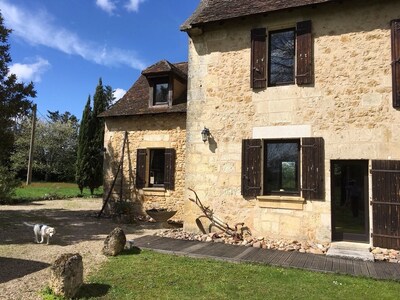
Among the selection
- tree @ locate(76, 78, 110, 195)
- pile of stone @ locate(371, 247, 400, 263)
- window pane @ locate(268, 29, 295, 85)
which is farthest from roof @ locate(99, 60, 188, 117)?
tree @ locate(76, 78, 110, 195)

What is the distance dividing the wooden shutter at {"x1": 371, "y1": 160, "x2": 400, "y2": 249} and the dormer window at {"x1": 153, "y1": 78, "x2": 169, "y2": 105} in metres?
7.80

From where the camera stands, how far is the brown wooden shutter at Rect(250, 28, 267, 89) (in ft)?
28.2

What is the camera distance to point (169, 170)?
11680 mm

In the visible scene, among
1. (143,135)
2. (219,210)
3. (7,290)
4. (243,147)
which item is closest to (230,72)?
(243,147)

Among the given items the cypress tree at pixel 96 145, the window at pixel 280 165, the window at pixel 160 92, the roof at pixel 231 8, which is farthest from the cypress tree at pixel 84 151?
the window at pixel 280 165

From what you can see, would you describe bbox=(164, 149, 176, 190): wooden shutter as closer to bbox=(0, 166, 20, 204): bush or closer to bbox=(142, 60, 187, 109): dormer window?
bbox=(142, 60, 187, 109): dormer window

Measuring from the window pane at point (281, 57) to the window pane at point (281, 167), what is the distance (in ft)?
5.67

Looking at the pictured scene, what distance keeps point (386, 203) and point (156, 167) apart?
7.81 metres

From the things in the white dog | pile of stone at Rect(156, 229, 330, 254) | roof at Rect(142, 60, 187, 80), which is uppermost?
roof at Rect(142, 60, 187, 80)

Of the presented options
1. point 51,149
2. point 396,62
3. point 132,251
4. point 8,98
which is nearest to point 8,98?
point 8,98

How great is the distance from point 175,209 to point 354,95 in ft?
22.4

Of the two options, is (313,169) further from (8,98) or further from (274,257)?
(8,98)

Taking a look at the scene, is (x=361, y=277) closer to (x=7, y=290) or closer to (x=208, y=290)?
(x=208, y=290)

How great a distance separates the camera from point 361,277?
5.55m
